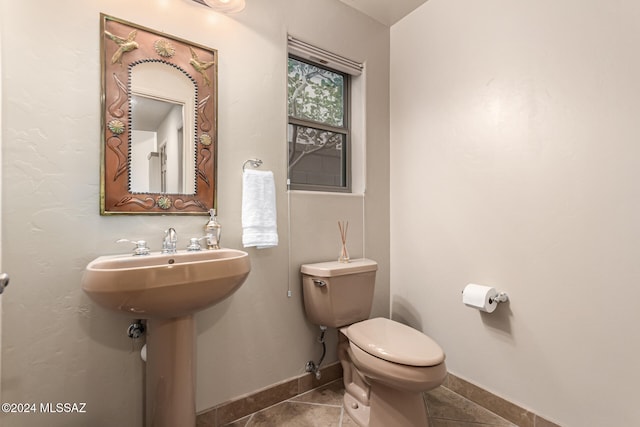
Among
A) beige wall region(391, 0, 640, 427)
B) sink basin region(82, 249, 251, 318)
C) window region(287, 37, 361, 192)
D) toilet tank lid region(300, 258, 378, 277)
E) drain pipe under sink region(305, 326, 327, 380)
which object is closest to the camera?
sink basin region(82, 249, 251, 318)

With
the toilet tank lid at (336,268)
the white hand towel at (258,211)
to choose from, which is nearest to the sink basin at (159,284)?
the white hand towel at (258,211)

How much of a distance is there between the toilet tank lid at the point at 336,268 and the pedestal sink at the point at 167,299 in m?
0.53

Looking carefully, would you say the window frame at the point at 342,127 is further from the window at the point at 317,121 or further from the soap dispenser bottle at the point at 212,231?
the soap dispenser bottle at the point at 212,231

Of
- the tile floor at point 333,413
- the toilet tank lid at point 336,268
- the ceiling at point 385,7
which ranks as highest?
the ceiling at point 385,7

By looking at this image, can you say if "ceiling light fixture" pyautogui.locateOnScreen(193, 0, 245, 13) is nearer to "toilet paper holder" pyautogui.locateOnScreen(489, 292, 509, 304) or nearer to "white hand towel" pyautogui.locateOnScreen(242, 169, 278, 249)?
"white hand towel" pyautogui.locateOnScreen(242, 169, 278, 249)

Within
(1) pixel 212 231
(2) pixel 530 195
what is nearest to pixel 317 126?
(1) pixel 212 231

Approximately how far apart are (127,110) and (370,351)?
144 cm

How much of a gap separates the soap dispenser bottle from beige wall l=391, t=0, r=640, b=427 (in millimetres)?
1234

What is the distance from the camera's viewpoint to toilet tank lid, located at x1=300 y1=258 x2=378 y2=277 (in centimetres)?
159

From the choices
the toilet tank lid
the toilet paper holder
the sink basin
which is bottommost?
the toilet paper holder

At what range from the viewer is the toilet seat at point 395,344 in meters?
1.21

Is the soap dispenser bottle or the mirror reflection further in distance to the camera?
A: the soap dispenser bottle

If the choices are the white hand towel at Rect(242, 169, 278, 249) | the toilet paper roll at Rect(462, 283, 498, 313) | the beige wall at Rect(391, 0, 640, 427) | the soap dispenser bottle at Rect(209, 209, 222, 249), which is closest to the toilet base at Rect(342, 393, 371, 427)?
the beige wall at Rect(391, 0, 640, 427)

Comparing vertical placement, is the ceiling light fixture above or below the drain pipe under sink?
above
